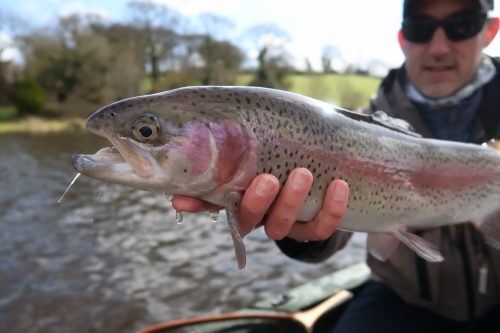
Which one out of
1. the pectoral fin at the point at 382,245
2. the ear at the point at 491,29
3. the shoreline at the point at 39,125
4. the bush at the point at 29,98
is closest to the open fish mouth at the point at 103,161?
the pectoral fin at the point at 382,245

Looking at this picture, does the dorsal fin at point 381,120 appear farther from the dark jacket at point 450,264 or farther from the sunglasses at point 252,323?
the sunglasses at point 252,323

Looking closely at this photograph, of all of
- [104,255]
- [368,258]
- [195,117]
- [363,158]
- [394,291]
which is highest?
[195,117]

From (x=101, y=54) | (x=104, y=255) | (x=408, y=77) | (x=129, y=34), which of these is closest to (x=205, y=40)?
(x=129, y=34)

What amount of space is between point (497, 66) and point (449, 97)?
0.54m

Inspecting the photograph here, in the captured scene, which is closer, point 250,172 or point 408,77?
point 250,172

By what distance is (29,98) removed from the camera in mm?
27688

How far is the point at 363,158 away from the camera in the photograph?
A: 193 centimetres

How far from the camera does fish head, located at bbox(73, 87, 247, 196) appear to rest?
153 centimetres

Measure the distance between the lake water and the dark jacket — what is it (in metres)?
2.58

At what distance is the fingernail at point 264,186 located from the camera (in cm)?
164

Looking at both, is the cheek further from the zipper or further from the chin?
the chin

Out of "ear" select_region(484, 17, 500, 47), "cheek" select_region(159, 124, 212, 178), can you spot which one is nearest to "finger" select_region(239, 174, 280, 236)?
"cheek" select_region(159, 124, 212, 178)

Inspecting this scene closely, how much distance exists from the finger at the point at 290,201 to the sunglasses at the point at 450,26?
7.11 ft

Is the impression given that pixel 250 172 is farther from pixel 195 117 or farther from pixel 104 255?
pixel 104 255
